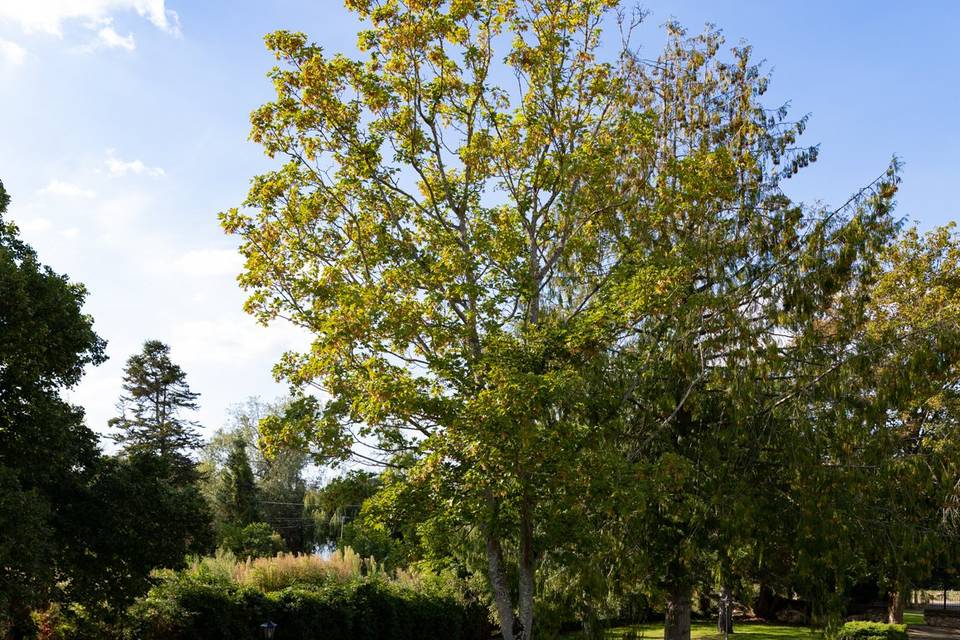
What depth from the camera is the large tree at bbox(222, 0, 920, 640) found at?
11.4 metres

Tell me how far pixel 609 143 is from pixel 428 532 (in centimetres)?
665

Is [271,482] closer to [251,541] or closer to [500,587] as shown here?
[251,541]

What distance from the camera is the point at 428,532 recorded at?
11922mm

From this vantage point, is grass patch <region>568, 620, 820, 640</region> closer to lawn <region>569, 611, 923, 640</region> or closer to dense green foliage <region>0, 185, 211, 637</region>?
lawn <region>569, 611, 923, 640</region>

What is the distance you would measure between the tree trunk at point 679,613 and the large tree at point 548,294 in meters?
0.06

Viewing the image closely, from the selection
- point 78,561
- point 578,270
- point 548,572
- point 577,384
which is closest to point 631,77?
point 578,270

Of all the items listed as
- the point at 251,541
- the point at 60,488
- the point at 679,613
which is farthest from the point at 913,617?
the point at 60,488

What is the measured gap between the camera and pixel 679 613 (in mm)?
14828

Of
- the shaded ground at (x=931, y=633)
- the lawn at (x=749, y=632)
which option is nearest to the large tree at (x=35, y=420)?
the lawn at (x=749, y=632)

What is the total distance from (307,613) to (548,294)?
360 inches

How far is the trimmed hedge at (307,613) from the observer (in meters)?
15.0

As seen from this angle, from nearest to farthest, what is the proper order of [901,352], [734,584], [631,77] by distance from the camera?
1. [901,352]
2. [734,584]
3. [631,77]

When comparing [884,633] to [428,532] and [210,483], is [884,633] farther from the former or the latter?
[210,483]

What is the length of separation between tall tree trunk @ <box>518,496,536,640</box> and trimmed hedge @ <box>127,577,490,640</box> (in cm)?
650
